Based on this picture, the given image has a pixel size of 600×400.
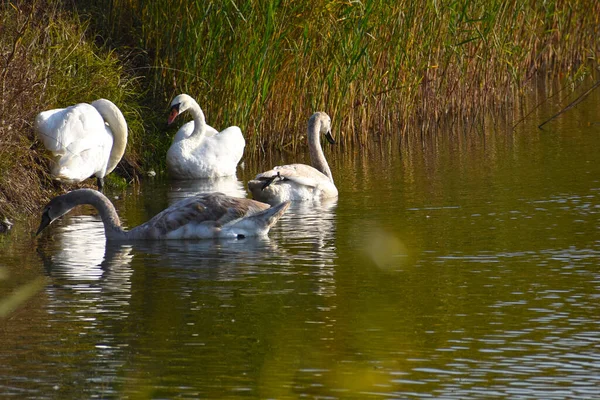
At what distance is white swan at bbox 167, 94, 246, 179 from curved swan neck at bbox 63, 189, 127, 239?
376 centimetres

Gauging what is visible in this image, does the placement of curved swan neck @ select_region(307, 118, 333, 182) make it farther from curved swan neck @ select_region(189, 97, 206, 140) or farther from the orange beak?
the orange beak

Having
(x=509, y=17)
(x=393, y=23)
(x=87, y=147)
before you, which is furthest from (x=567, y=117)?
(x=87, y=147)

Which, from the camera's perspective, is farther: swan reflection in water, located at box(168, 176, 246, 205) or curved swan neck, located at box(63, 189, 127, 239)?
swan reflection in water, located at box(168, 176, 246, 205)

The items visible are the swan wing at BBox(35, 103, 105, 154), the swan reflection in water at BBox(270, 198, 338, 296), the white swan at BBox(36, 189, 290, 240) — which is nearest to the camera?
the swan reflection in water at BBox(270, 198, 338, 296)

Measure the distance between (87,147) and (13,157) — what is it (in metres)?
0.94

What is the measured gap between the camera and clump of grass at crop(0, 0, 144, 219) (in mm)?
10656

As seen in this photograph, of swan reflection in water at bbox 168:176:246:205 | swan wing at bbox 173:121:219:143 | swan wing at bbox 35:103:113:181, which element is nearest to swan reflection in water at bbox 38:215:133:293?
swan wing at bbox 35:103:113:181

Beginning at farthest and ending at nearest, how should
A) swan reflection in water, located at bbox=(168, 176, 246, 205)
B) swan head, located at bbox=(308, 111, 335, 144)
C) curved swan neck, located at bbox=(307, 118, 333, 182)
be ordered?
swan head, located at bbox=(308, 111, 335, 144) → curved swan neck, located at bbox=(307, 118, 333, 182) → swan reflection in water, located at bbox=(168, 176, 246, 205)

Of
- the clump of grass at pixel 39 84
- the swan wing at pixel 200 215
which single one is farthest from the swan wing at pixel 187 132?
the swan wing at pixel 200 215

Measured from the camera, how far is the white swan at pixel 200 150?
13391 mm

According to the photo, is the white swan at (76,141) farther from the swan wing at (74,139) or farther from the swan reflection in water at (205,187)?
the swan reflection in water at (205,187)

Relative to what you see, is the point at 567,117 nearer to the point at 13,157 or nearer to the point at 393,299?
the point at 13,157

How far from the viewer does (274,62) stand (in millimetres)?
14000

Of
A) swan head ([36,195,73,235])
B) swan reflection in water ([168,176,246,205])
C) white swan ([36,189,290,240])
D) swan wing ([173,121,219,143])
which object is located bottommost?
white swan ([36,189,290,240])
